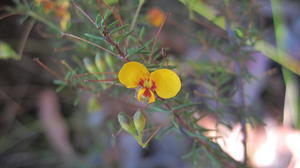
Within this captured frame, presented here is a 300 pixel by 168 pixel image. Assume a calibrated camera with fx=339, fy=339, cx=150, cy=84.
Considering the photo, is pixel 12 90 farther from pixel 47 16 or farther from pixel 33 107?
pixel 47 16

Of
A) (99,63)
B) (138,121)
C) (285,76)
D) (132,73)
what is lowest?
(285,76)

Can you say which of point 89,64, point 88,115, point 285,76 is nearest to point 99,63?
point 89,64

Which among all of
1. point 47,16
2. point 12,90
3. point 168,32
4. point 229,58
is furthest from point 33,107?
A: point 229,58

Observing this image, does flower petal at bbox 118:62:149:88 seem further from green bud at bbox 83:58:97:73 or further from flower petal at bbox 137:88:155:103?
green bud at bbox 83:58:97:73

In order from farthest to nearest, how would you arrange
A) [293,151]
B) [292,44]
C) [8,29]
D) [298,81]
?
[8,29], [292,44], [298,81], [293,151]

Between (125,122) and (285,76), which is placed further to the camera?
(285,76)

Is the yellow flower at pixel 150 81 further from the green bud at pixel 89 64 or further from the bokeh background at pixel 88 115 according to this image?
the bokeh background at pixel 88 115

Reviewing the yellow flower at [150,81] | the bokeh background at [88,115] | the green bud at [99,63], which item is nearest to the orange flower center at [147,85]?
the yellow flower at [150,81]

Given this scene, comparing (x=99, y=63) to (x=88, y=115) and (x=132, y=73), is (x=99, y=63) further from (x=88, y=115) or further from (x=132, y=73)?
(x=88, y=115)
